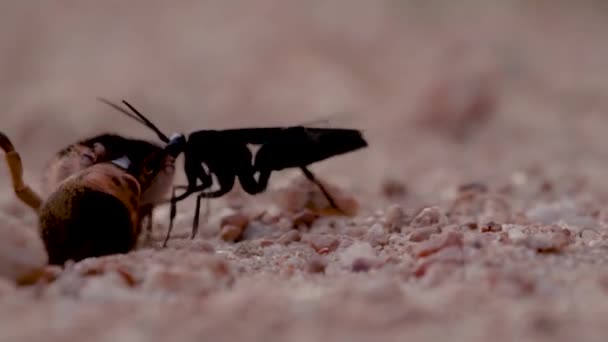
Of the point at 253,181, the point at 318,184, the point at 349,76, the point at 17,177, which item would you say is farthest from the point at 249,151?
the point at 349,76

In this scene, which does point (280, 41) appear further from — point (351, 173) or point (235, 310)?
point (235, 310)

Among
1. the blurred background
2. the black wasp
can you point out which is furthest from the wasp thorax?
the blurred background

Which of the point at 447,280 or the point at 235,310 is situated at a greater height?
the point at 447,280

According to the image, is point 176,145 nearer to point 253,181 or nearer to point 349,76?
point 253,181

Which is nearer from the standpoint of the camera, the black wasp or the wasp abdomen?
the wasp abdomen

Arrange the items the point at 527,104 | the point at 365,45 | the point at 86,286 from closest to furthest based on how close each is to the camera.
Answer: the point at 86,286
the point at 527,104
the point at 365,45

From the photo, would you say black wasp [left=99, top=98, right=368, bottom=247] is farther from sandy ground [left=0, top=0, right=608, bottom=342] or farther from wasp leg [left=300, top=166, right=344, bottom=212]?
sandy ground [left=0, top=0, right=608, bottom=342]

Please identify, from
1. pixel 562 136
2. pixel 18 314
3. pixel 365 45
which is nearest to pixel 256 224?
pixel 18 314
